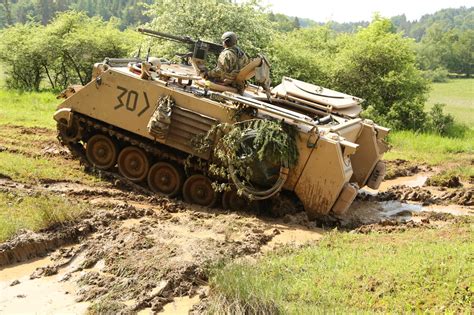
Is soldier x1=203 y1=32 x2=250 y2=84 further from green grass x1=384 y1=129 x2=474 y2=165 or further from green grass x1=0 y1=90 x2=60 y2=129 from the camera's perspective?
green grass x1=0 y1=90 x2=60 y2=129

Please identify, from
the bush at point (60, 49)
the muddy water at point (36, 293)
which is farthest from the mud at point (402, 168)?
the bush at point (60, 49)

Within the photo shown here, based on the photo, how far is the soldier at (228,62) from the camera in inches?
392

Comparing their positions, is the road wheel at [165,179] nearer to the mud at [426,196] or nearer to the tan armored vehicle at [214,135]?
the tan armored vehicle at [214,135]

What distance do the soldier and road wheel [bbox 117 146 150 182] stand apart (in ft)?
5.55

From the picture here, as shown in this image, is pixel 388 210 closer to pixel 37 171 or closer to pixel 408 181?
pixel 408 181

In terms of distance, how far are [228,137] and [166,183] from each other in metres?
1.60

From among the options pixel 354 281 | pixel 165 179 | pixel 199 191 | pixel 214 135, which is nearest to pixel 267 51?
pixel 165 179

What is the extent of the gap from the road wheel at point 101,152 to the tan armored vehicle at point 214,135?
0.02m

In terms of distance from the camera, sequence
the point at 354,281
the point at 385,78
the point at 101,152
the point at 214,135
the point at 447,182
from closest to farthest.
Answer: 1. the point at 354,281
2. the point at 214,135
3. the point at 101,152
4. the point at 447,182
5. the point at 385,78

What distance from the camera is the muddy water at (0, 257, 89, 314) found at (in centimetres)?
596

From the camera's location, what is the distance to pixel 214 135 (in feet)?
30.4

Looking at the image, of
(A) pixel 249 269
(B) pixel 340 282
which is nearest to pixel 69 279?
(A) pixel 249 269

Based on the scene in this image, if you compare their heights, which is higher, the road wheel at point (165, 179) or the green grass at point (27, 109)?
the road wheel at point (165, 179)

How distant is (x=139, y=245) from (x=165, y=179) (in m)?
2.79
